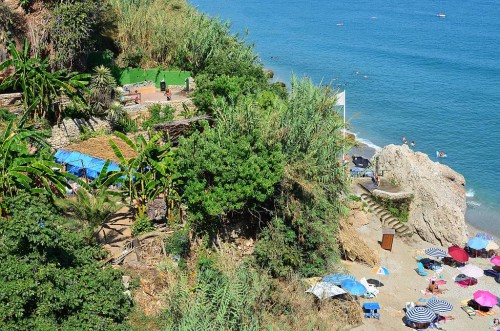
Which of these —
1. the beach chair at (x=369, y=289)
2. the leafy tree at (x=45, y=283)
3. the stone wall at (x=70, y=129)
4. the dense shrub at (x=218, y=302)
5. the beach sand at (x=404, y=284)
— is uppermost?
the stone wall at (x=70, y=129)

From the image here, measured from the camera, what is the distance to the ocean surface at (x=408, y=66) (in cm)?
4372

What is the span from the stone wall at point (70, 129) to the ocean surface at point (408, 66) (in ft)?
41.1

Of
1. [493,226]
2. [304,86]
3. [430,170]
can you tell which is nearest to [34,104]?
[304,86]

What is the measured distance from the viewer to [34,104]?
23406 millimetres

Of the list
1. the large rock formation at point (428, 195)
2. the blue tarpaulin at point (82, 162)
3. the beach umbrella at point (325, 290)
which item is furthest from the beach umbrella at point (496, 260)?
the blue tarpaulin at point (82, 162)

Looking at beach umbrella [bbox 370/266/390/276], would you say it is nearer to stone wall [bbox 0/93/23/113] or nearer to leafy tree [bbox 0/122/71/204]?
leafy tree [bbox 0/122/71/204]

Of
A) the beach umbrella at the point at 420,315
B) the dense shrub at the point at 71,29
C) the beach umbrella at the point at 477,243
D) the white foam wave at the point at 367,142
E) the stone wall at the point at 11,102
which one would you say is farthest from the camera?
the white foam wave at the point at 367,142

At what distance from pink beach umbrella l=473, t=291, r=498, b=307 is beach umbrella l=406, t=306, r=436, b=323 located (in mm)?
2590

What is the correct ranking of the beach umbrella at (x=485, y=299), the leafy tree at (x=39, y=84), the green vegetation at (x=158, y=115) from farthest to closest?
the green vegetation at (x=158, y=115) → the leafy tree at (x=39, y=84) → the beach umbrella at (x=485, y=299)

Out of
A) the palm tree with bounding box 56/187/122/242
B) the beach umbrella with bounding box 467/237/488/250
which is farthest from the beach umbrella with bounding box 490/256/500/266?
the palm tree with bounding box 56/187/122/242

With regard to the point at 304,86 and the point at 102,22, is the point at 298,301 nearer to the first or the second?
the point at 304,86

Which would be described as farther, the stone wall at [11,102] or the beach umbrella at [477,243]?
the beach umbrella at [477,243]

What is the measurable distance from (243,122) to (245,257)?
5415mm

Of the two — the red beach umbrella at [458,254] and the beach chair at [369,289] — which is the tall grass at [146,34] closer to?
the beach chair at [369,289]
